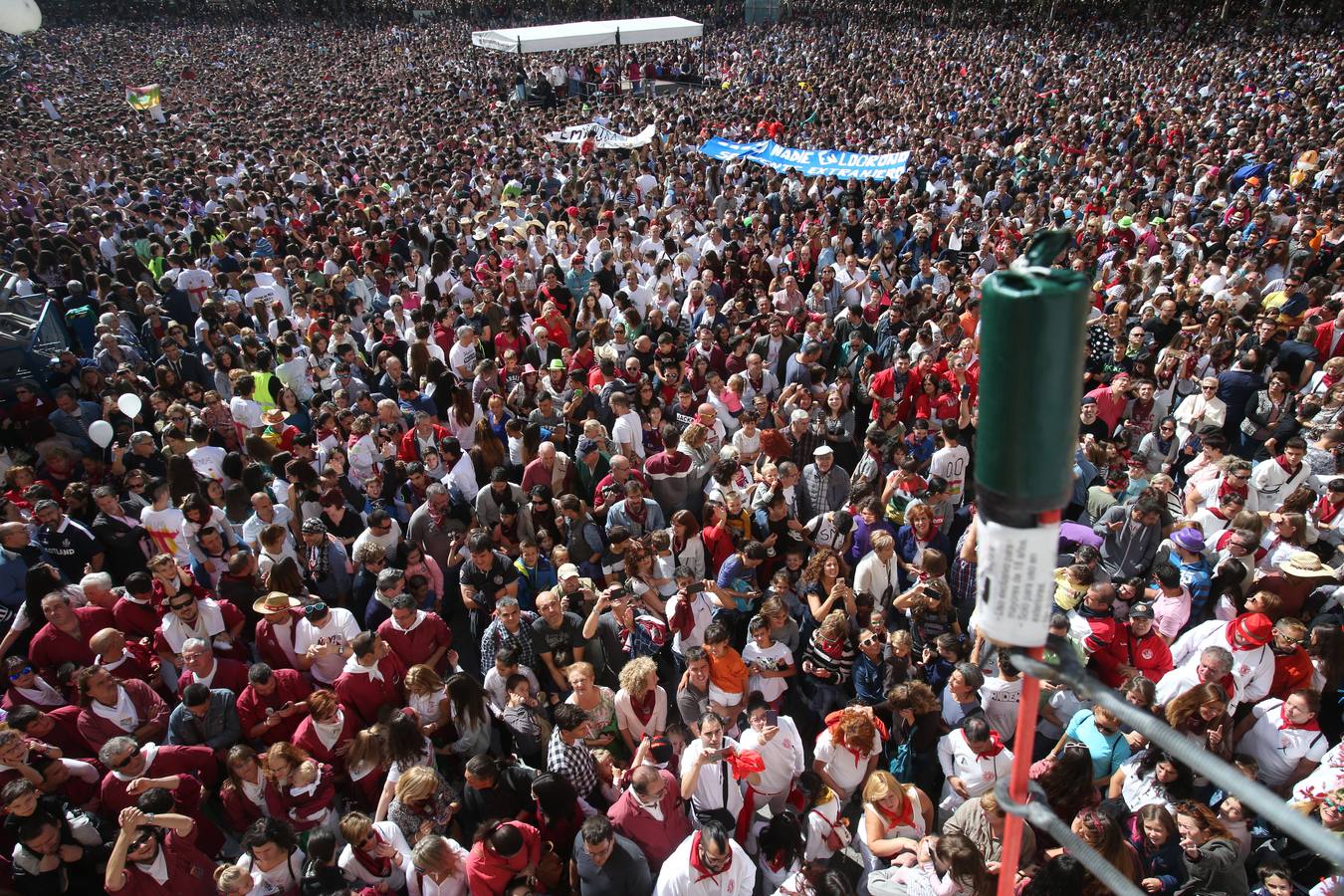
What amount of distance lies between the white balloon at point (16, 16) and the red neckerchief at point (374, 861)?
90.5ft

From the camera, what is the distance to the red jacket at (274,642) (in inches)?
187

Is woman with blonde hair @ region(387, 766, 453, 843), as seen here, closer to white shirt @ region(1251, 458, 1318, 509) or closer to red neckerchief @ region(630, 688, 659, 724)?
red neckerchief @ region(630, 688, 659, 724)

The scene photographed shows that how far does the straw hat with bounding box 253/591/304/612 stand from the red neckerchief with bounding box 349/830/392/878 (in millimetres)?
1635

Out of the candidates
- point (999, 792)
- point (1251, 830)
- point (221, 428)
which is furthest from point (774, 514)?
point (221, 428)

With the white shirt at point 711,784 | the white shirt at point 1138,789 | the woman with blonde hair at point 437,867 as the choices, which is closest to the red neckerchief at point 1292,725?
the white shirt at point 1138,789

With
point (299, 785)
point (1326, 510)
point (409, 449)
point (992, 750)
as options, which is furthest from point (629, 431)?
point (1326, 510)

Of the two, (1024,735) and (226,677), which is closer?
(1024,735)

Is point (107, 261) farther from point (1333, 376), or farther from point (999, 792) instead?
point (1333, 376)

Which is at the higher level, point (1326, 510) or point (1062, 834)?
point (1062, 834)

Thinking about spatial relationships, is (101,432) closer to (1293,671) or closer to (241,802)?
(241,802)

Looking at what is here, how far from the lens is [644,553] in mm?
5121

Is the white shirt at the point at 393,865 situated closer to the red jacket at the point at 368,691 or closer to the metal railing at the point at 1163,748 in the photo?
the red jacket at the point at 368,691

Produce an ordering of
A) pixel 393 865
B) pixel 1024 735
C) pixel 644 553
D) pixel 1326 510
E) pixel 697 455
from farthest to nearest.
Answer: pixel 697 455 < pixel 1326 510 < pixel 644 553 < pixel 393 865 < pixel 1024 735

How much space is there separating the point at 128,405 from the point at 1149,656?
7.77 metres
